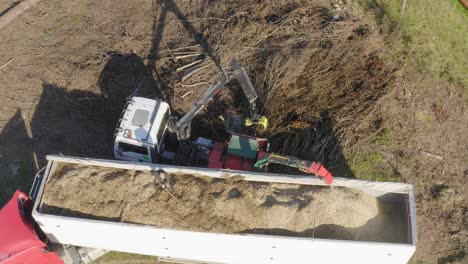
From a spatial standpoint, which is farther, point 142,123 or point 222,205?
point 142,123

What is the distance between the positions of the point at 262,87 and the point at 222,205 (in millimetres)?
4372

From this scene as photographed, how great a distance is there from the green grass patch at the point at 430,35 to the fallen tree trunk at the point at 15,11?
37.1 feet

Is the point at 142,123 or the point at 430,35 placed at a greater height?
the point at 430,35

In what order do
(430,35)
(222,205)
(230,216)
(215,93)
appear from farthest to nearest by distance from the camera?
1. (430,35)
2. (215,93)
3. (222,205)
4. (230,216)

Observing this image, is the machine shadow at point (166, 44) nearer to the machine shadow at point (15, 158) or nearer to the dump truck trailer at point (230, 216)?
the dump truck trailer at point (230, 216)

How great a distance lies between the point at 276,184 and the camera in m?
9.82

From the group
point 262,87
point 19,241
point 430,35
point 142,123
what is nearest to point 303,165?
point 262,87

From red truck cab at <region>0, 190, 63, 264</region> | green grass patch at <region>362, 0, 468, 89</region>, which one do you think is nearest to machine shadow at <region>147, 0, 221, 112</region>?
red truck cab at <region>0, 190, 63, 264</region>

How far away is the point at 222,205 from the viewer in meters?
9.58

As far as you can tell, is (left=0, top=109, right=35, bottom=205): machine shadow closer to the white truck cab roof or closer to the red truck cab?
the red truck cab

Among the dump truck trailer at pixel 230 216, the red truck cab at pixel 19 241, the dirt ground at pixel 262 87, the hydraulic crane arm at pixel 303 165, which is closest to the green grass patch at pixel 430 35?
the dirt ground at pixel 262 87

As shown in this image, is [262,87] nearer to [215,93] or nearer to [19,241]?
[215,93]

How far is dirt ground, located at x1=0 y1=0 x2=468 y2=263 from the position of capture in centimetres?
1220

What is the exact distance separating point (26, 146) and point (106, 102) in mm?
2538
